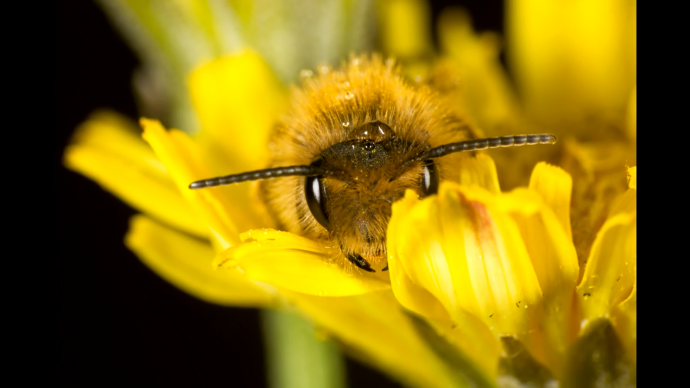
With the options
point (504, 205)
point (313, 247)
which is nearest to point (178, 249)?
point (313, 247)

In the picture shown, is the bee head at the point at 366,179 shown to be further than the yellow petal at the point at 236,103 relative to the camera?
No

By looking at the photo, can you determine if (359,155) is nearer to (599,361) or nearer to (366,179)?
(366,179)

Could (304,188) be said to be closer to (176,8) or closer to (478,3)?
(176,8)

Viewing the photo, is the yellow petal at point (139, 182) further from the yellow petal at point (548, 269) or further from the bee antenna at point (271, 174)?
the yellow petal at point (548, 269)

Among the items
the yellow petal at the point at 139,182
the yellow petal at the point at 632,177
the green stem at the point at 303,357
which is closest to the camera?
the yellow petal at the point at 632,177

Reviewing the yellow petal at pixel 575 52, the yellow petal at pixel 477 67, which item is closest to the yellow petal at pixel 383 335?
the yellow petal at pixel 477 67

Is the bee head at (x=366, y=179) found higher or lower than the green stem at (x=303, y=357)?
higher

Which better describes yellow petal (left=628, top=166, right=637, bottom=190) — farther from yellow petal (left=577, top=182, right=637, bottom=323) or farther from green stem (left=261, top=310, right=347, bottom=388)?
green stem (left=261, top=310, right=347, bottom=388)
